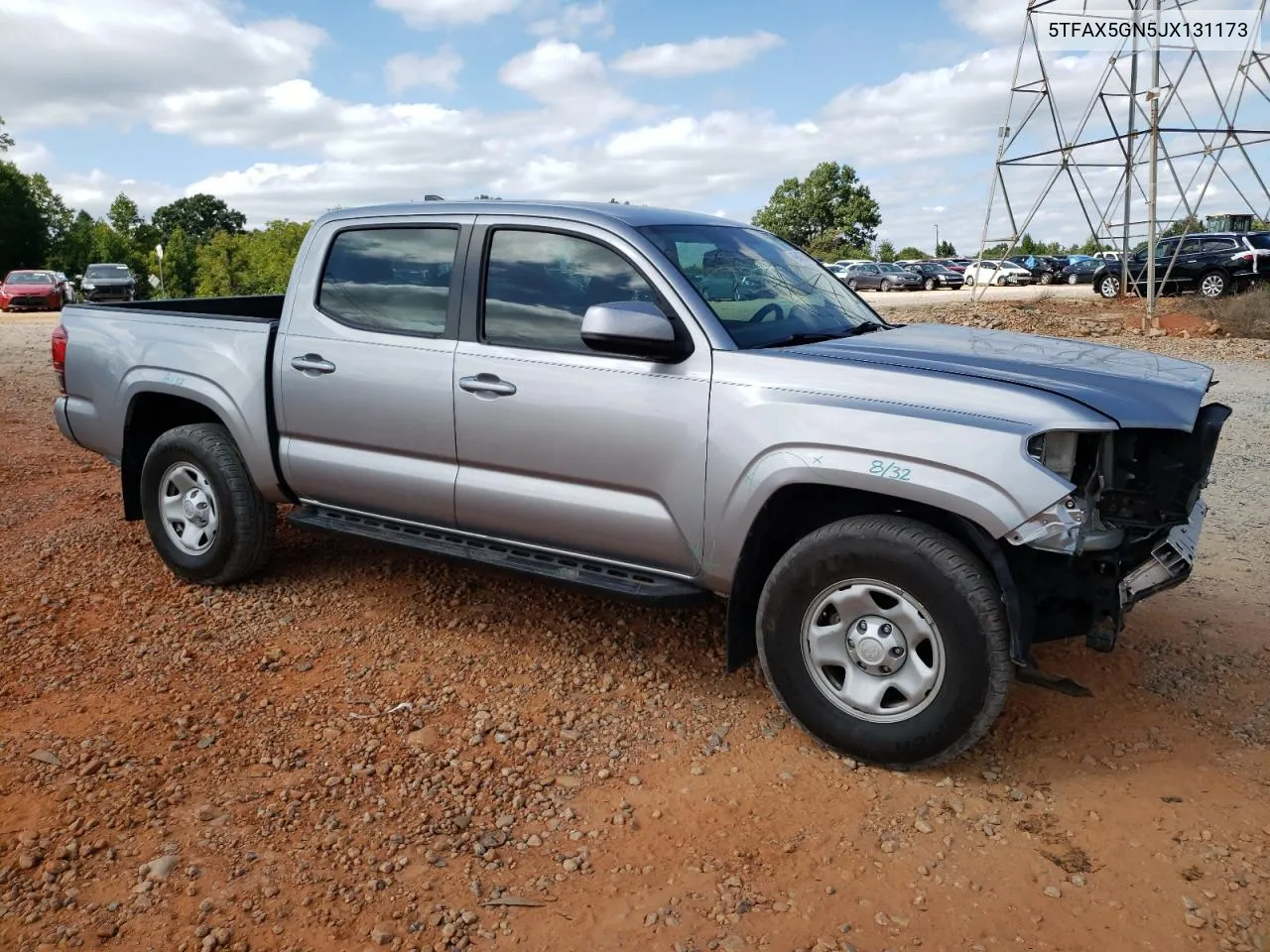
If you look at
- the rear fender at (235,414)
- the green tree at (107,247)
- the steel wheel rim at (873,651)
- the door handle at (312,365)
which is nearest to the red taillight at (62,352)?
the rear fender at (235,414)

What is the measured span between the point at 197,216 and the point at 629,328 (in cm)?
11814

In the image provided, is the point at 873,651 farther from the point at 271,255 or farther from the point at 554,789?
the point at 271,255

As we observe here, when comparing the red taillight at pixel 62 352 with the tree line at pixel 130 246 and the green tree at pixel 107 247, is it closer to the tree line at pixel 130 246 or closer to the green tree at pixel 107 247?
the tree line at pixel 130 246

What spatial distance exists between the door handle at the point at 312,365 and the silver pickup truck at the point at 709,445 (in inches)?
0.5

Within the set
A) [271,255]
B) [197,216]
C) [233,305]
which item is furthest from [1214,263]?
[197,216]

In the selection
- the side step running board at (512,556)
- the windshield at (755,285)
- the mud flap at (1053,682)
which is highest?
the windshield at (755,285)

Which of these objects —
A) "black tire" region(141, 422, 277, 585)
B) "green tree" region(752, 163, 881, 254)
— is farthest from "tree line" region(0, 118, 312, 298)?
"black tire" region(141, 422, 277, 585)

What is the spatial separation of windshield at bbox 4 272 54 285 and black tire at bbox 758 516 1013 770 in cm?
3254

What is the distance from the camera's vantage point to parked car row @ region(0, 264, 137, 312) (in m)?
28.7

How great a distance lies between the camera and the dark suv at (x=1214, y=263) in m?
23.1

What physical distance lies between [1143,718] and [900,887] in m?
1.52

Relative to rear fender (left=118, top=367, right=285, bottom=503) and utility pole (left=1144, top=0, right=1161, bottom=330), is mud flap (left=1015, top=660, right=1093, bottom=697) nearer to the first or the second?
rear fender (left=118, top=367, right=285, bottom=503)

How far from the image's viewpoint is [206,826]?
3.08 meters

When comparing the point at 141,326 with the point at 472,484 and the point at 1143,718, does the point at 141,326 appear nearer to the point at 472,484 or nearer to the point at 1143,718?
the point at 472,484
